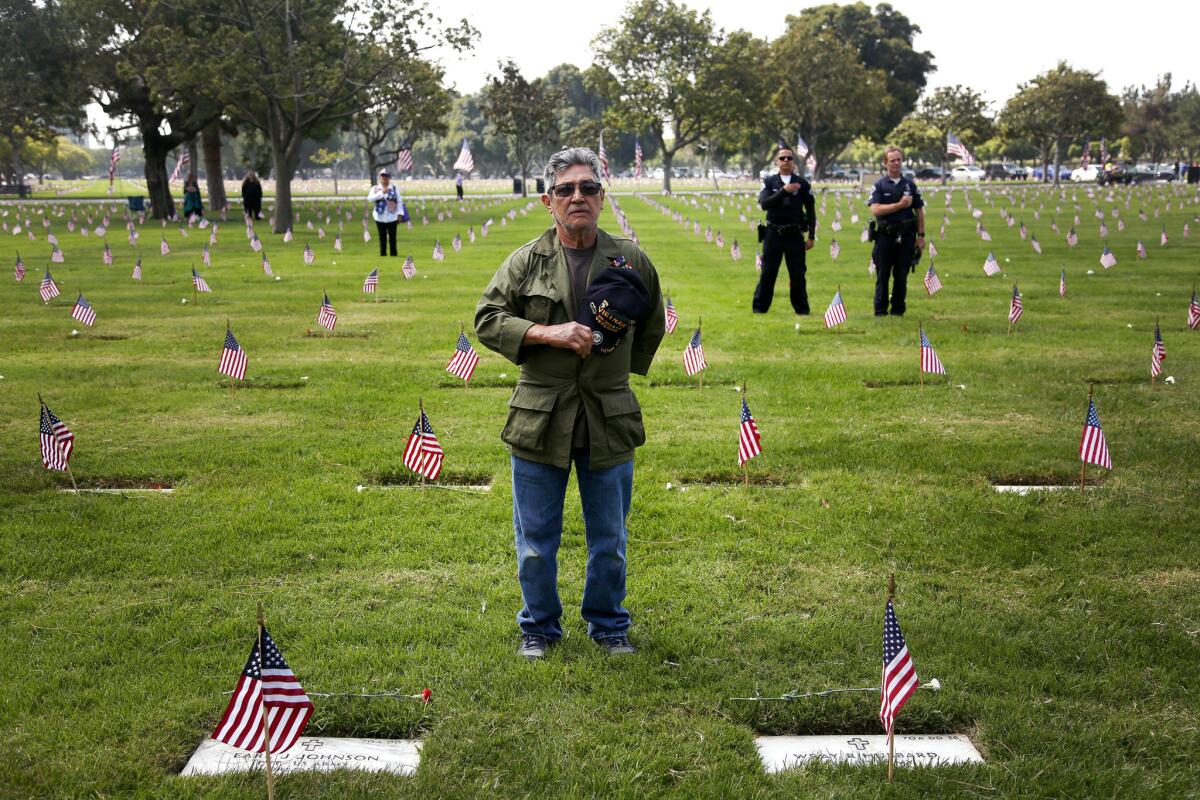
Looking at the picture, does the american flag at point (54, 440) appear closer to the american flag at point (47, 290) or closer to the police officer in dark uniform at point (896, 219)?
the police officer in dark uniform at point (896, 219)

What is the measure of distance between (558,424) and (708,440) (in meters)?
3.98

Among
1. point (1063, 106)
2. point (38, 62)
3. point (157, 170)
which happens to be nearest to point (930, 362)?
point (157, 170)

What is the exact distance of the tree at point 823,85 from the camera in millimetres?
65812

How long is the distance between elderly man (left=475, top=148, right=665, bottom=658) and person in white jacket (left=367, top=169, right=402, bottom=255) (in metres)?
18.0

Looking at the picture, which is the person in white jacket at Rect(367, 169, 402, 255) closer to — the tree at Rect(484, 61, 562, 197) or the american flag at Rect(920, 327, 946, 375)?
the american flag at Rect(920, 327, 946, 375)

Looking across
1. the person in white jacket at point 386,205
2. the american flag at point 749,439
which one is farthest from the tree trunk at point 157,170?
the american flag at point 749,439

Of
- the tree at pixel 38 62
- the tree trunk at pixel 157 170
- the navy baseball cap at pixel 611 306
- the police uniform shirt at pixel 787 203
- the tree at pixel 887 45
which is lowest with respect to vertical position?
the navy baseball cap at pixel 611 306

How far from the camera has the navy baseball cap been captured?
13.9 ft

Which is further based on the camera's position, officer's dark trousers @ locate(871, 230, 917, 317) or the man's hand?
officer's dark trousers @ locate(871, 230, 917, 317)

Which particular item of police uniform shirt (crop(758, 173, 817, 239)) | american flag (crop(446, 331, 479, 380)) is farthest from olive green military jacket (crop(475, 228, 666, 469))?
police uniform shirt (crop(758, 173, 817, 239))

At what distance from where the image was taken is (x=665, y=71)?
73.1 m

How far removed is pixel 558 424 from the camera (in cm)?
445

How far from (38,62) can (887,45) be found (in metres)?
65.2

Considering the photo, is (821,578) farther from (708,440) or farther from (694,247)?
(694,247)
